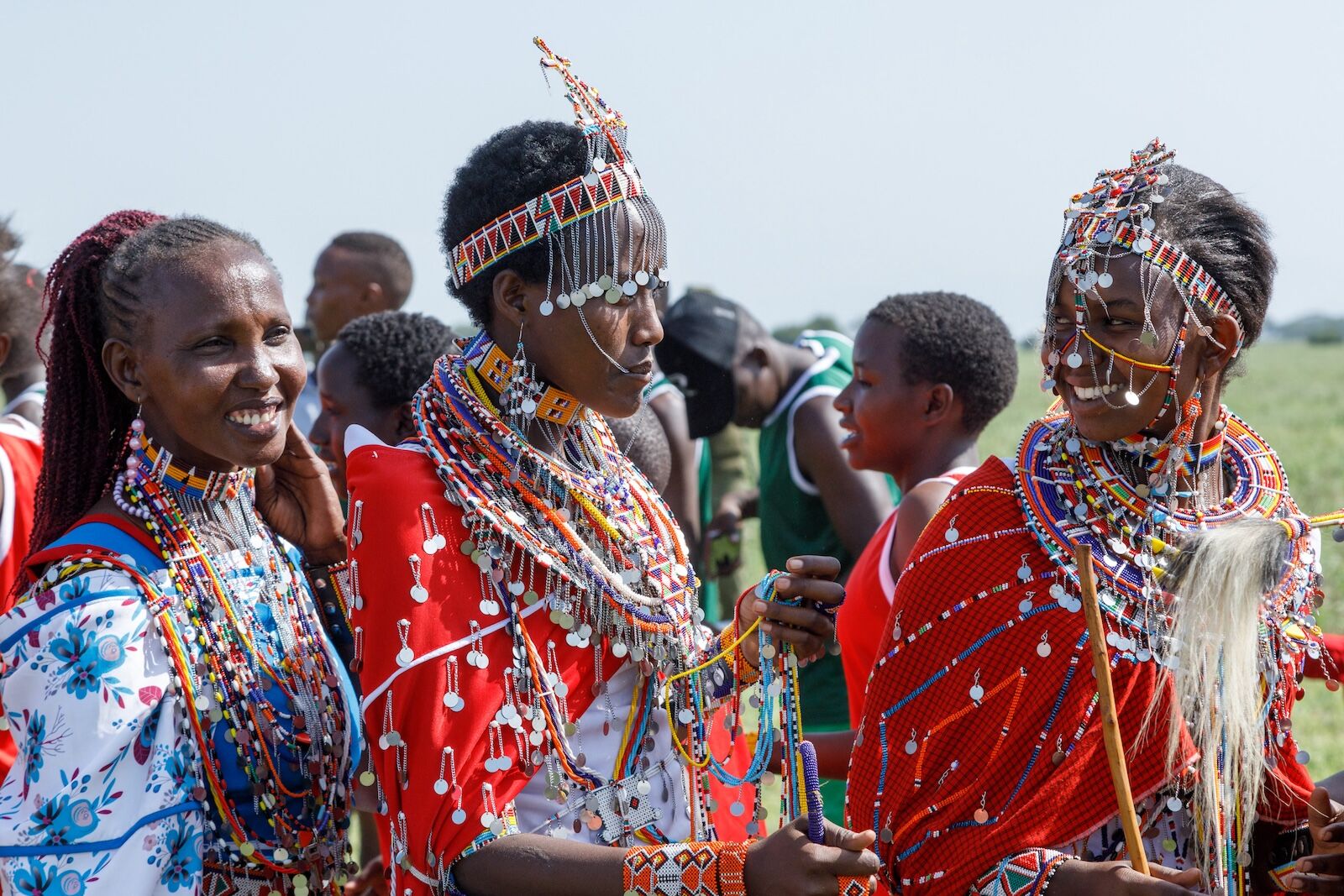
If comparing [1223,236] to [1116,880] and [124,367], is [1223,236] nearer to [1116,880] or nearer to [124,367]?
[1116,880]

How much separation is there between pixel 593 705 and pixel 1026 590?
896 mm

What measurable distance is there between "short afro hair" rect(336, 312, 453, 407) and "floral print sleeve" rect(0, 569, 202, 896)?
6.54 ft

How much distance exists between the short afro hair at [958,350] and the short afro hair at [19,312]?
334 centimetres

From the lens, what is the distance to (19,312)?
18.6 feet

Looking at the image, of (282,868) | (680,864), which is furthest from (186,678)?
(680,864)

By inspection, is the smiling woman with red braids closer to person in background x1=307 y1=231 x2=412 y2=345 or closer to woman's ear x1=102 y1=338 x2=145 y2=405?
woman's ear x1=102 y1=338 x2=145 y2=405

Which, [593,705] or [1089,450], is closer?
[593,705]

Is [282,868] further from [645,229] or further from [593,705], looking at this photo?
[645,229]

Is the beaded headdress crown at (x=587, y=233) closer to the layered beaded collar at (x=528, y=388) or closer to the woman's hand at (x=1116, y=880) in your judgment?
the layered beaded collar at (x=528, y=388)

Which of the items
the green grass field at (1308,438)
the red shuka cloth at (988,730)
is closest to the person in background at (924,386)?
the green grass field at (1308,438)

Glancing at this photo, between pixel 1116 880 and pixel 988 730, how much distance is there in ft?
1.26

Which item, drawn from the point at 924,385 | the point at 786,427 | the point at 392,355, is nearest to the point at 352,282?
the point at 786,427

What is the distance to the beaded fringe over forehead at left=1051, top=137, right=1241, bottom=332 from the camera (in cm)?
292

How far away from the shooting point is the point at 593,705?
278 cm
